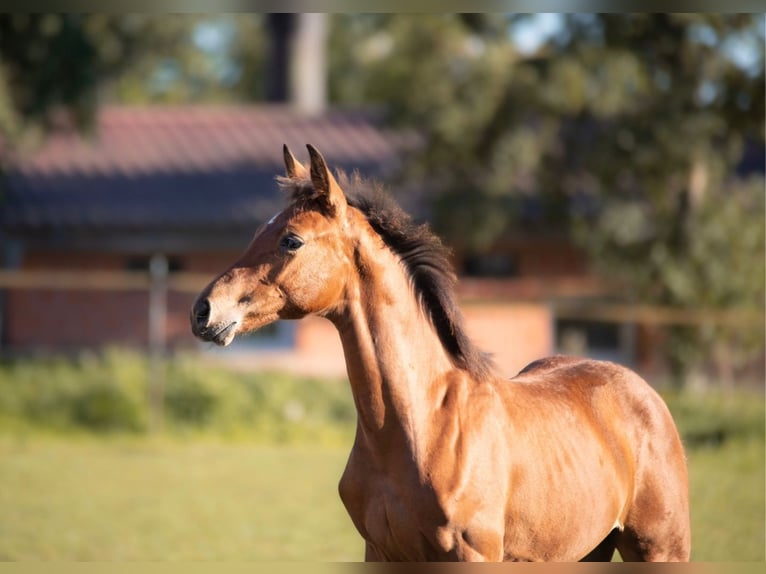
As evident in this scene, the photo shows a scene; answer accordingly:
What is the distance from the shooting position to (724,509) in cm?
973

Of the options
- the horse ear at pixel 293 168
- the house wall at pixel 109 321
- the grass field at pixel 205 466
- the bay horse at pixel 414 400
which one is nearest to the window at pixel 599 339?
the house wall at pixel 109 321

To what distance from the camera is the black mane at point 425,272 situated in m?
4.54

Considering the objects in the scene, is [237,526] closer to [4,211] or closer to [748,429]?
[748,429]

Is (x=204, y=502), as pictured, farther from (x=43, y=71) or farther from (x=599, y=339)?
(x=599, y=339)

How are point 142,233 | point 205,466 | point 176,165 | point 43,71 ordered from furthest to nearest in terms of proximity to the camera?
point 176,165, point 142,233, point 43,71, point 205,466

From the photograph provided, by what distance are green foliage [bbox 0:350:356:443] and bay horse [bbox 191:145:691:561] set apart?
35.9 feet

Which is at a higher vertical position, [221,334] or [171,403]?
[221,334]

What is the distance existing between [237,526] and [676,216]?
37.2 ft

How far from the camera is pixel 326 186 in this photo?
4.30 m

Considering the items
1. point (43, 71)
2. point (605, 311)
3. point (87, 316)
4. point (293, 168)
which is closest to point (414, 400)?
point (293, 168)

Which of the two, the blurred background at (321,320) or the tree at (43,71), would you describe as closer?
the blurred background at (321,320)

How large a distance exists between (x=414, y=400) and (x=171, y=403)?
11.7 m

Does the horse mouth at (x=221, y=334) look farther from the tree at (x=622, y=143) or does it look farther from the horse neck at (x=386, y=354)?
the tree at (x=622, y=143)

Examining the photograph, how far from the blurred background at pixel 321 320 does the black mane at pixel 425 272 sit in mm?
3883
